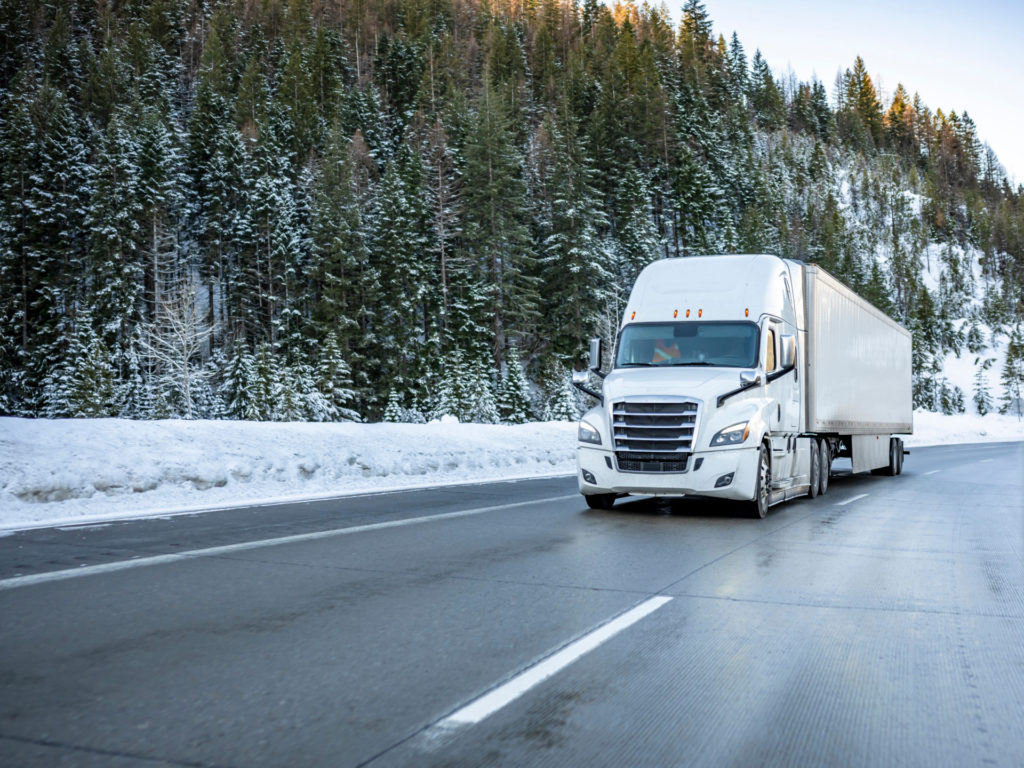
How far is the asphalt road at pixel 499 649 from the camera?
3.57 m

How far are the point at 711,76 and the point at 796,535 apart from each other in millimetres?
126184

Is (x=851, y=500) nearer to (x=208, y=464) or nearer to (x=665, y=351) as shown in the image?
(x=665, y=351)

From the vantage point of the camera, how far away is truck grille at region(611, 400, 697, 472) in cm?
1187

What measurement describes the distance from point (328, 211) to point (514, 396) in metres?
19.4

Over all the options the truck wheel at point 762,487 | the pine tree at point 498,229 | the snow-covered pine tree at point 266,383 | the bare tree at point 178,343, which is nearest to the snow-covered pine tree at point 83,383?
the bare tree at point 178,343

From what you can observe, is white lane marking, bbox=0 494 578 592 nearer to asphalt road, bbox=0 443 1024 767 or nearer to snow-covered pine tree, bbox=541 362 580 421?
asphalt road, bbox=0 443 1024 767

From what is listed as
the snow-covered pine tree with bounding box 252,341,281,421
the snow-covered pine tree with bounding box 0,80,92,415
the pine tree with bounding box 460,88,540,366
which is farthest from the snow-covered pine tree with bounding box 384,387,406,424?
the snow-covered pine tree with bounding box 0,80,92,415

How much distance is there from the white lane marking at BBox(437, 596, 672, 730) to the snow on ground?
7393 mm

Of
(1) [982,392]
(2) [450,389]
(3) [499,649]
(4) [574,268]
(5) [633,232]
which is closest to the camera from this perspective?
(3) [499,649]

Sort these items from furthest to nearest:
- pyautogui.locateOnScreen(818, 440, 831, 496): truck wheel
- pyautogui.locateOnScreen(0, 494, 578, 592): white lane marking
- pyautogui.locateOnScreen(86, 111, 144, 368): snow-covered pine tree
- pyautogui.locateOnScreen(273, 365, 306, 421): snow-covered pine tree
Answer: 1. pyautogui.locateOnScreen(86, 111, 144, 368): snow-covered pine tree
2. pyautogui.locateOnScreen(273, 365, 306, 421): snow-covered pine tree
3. pyautogui.locateOnScreen(818, 440, 831, 496): truck wheel
4. pyautogui.locateOnScreen(0, 494, 578, 592): white lane marking

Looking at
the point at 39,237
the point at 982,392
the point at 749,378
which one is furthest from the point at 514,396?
the point at 982,392

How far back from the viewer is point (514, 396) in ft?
187

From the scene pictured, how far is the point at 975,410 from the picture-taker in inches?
4811

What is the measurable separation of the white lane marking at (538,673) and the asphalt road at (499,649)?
0.02 metres
